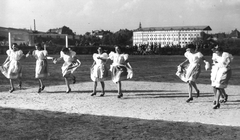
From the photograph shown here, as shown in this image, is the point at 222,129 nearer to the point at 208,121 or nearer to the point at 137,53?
the point at 208,121

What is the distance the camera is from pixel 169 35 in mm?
185875

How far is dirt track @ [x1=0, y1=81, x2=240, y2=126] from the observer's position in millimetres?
8203

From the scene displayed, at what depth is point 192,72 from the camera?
1043 cm

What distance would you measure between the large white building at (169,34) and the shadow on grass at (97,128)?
16793 centimetres

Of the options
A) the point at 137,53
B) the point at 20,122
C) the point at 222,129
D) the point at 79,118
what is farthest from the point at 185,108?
the point at 137,53

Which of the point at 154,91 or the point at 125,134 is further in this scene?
the point at 154,91

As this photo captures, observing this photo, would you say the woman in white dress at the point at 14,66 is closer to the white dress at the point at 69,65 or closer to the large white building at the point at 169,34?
the white dress at the point at 69,65

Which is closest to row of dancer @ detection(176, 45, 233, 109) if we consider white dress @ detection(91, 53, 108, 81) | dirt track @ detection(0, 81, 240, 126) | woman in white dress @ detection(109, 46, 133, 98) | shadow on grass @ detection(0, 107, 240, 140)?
dirt track @ detection(0, 81, 240, 126)

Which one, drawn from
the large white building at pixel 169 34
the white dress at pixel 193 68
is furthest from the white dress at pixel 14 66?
the large white building at pixel 169 34

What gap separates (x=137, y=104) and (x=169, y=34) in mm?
179360

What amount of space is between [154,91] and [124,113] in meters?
4.75

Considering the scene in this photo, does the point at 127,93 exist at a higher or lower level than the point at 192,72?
lower

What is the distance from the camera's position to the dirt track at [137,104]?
820cm

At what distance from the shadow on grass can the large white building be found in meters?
168
